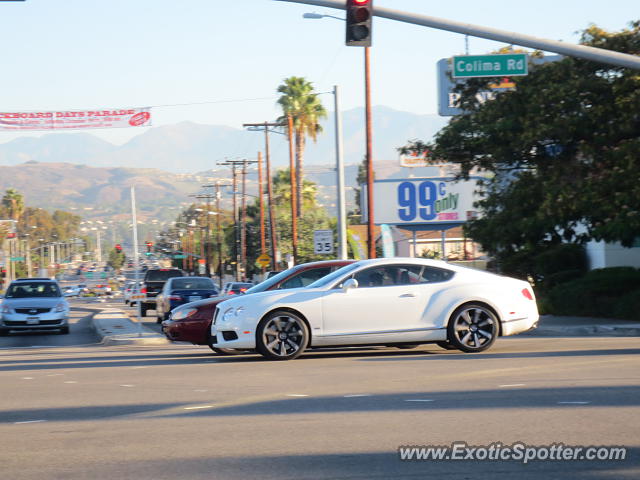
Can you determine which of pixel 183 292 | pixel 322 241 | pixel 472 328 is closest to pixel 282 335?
pixel 472 328

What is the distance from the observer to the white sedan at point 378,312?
14.8 metres

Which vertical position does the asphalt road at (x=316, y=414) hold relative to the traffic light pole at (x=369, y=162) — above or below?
below

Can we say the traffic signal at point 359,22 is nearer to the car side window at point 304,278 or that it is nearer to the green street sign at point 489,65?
the green street sign at point 489,65

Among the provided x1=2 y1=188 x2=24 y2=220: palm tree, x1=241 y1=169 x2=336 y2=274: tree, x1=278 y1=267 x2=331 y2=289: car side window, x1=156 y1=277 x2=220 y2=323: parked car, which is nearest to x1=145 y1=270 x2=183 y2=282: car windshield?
x1=156 y1=277 x2=220 y2=323: parked car

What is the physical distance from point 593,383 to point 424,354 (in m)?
4.44

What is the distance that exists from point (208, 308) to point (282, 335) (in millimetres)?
2965

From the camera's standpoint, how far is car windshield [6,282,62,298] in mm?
29328

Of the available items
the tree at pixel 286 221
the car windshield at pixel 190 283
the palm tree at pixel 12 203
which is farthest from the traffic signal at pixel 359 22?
the palm tree at pixel 12 203

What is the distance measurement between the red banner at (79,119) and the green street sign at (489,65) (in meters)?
36.1

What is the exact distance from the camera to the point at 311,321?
14836 millimetres

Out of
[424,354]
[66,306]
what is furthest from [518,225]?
[66,306]

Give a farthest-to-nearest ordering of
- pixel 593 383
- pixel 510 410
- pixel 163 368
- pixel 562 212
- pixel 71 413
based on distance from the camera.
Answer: pixel 562 212, pixel 163 368, pixel 593 383, pixel 71 413, pixel 510 410

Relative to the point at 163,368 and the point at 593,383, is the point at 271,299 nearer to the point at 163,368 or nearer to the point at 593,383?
the point at 163,368

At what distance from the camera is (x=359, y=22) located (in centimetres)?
1656
